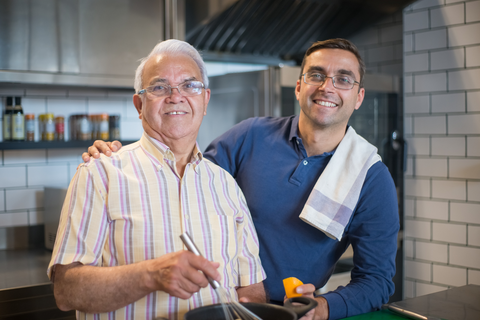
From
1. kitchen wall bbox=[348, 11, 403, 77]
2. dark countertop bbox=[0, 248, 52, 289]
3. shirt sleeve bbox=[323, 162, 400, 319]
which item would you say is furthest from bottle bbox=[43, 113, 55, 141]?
kitchen wall bbox=[348, 11, 403, 77]

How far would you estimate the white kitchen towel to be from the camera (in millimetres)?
1547

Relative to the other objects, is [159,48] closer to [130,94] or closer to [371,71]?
[130,94]

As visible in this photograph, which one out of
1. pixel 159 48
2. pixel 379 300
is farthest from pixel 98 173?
pixel 379 300

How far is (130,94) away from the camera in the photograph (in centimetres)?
273

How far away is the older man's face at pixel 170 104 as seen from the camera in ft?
4.44

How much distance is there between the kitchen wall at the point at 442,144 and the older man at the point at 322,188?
4.18 feet

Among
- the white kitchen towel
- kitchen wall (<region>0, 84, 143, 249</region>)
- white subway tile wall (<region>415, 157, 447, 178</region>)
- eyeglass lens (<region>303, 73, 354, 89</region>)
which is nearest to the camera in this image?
the white kitchen towel

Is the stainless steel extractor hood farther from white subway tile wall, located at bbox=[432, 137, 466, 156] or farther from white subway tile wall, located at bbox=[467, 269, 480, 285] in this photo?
white subway tile wall, located at bbox=[467, 269, 480, 285]

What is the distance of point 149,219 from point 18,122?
1387mm

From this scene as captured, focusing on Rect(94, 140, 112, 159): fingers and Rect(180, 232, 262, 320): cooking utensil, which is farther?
Rect(94, 140, 112, 159): fingers

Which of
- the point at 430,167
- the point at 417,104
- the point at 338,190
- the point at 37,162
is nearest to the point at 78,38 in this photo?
the point at 37,162

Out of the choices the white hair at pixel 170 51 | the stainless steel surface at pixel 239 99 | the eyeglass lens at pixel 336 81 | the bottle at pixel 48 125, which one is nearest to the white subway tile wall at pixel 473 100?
the stainless steel surface at pixel 239 99

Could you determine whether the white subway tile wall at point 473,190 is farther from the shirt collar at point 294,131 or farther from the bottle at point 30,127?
the bottle at point 30,127

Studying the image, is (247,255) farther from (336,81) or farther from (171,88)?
(336,81)
